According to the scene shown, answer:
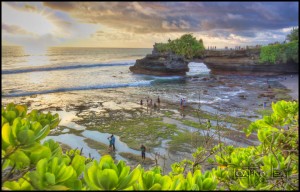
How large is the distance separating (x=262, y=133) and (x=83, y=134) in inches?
519

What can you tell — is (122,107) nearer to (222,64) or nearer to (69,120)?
(69,120)

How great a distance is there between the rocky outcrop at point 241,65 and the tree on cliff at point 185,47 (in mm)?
4837

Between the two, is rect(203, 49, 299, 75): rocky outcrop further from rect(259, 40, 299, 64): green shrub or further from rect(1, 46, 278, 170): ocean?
rect(1, 46, 278, 170): ocean

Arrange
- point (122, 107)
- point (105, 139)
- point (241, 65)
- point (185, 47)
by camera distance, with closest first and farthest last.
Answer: point (105, 139), point (122, 107), point (241, 65), point (185, 47)

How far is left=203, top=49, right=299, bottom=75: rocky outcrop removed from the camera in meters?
39.1

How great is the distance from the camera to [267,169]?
188 centimetres

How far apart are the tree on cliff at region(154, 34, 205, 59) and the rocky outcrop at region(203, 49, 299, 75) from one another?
15.9 ft

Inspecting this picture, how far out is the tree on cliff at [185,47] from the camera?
49.9 metres

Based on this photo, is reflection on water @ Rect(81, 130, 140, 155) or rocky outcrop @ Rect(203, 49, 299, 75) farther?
rocky outcrop @ Rect(203, 49, 299, 75)

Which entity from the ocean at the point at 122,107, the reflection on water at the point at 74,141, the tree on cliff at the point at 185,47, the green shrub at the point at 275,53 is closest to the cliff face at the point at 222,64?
the green shrub at the point at 275,53

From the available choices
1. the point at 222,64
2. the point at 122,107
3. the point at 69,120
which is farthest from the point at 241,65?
the point at 69,120

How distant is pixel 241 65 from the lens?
41312mm

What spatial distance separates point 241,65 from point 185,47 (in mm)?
13921

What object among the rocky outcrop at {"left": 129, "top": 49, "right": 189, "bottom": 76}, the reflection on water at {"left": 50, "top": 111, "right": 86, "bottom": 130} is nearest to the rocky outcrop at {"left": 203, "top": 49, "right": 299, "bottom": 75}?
the rocky outcrop at {"left": 129, "top": 49, "right": 189, "bottom": 76}
